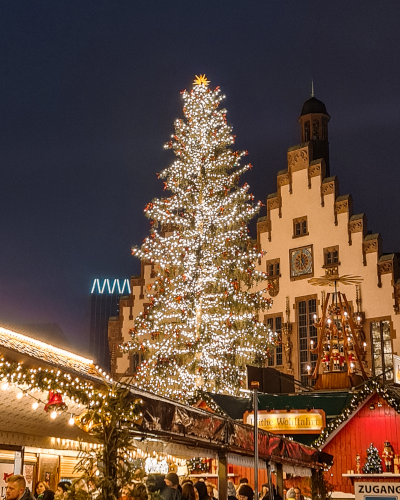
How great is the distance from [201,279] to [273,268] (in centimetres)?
767

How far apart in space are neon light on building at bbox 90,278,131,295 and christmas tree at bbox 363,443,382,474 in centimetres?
10800

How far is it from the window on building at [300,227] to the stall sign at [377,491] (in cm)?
2215

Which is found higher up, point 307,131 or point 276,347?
point 307,131

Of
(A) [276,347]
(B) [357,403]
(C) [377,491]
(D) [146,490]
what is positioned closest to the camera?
(D) [146,490]

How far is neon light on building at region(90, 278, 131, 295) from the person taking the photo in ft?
408

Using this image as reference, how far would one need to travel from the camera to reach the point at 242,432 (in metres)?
10.9

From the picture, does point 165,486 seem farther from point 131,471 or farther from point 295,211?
point 295,211

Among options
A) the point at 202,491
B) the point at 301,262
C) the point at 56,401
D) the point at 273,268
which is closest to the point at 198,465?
the point at 202,491

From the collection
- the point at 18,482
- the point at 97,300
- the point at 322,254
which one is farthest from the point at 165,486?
the point at 97,300

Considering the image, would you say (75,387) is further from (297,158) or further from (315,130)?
(315,130)

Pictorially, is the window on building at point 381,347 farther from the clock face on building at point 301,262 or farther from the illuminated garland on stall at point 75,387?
the illuminated garland on stall at point 75,387

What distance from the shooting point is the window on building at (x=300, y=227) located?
105 ft

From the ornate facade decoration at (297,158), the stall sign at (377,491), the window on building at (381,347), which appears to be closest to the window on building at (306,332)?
the window on building at (381,347)

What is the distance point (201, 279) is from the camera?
84.0 ft
